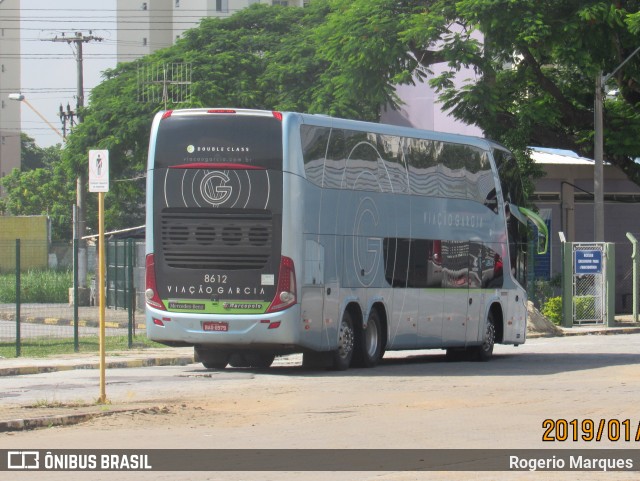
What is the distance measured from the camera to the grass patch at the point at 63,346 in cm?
2480

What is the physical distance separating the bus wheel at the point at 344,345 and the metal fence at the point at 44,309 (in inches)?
231

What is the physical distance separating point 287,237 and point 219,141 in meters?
1.86

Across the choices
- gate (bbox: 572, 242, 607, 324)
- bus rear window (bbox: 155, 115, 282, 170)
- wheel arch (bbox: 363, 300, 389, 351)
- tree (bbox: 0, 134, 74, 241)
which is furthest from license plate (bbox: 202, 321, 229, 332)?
tree (bbox: 0, 134, 74, 241)

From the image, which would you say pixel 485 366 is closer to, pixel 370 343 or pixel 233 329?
pixel 370 343

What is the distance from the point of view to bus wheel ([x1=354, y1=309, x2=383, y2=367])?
2175cm

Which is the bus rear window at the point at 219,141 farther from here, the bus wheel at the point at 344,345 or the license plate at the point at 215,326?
the bus wheel at the point at 344,345

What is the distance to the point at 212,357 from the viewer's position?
22.1 m

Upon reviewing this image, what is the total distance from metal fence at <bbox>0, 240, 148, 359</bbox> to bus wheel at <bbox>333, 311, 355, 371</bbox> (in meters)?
5.88

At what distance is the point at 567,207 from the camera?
45.9 metres

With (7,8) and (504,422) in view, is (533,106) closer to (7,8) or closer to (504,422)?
(504,422)

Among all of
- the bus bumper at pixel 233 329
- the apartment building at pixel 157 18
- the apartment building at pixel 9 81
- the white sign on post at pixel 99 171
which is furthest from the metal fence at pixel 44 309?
the apartment building at pixel 9 81

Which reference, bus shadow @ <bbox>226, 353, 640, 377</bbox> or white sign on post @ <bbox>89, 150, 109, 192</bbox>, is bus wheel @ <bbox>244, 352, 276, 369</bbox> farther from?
white sign on post @ <bbox>89, 150, 109, 192</bbox>

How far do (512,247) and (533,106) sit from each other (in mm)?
12334
